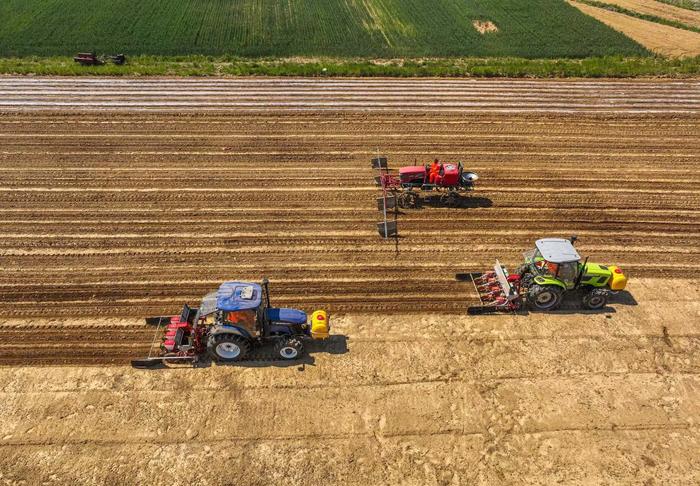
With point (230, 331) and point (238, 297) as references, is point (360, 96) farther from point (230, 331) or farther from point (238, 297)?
point (230, 331)

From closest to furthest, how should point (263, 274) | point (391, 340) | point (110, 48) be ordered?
point (391, 340) < point (263, 274) < point (110, 48)

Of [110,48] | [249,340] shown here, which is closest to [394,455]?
[249,340]

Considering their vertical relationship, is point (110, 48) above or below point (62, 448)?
above

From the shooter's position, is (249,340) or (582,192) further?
(582,192)

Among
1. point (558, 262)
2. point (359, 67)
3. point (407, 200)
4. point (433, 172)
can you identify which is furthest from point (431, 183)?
point (359, 67)

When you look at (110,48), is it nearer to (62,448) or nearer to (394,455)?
(62,448)

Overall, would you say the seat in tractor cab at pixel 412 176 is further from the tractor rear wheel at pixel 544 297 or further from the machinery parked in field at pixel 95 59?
the machinery parked in field at pixel 95 59

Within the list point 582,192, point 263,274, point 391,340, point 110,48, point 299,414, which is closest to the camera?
point 299,414
